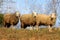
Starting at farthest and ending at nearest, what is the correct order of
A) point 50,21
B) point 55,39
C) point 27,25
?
point 27,25 → point 50,21 → point 55,39

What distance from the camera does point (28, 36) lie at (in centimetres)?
1284

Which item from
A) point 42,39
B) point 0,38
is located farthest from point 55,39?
point 0,38

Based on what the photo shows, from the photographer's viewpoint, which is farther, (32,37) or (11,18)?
(11,18)

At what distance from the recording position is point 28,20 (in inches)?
724

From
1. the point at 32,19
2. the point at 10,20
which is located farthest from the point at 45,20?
the point at 10,20

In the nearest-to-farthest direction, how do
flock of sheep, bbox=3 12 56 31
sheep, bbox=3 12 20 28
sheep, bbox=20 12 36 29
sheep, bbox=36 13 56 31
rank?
sheep, bbox=36 13 56 31
flock of sheep, bbox=3 12 56 31
sheep, bbox=20 12 36 29
sheep, bbox=3 12 20 28

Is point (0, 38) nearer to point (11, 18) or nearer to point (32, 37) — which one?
point (32, 37)

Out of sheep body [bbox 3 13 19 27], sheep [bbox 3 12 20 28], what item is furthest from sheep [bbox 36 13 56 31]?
sheep body [bbox 3 13 19 27]

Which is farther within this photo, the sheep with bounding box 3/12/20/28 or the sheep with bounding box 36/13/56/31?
the sheep with bounding box 3/12/20/28

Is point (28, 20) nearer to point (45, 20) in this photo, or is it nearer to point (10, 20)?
point (45, 20)

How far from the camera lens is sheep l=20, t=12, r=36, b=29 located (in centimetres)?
1784

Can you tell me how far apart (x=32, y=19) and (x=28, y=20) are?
60 centimetres

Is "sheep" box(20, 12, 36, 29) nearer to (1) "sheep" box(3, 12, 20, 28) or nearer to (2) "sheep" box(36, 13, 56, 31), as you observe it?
(2) "sheep" box(36, 13, 56, 31)

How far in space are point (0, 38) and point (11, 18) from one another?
21.5 ft
